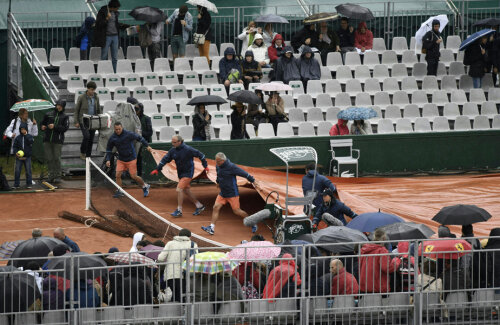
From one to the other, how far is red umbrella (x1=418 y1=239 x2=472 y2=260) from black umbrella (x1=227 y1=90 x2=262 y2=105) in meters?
10.2

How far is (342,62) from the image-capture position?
27625 millimetres

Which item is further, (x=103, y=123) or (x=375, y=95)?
(x=375, y=95)

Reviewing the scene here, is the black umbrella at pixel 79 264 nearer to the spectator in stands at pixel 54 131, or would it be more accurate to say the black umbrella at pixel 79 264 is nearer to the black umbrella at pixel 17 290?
the black umbrella at pixel 17 290

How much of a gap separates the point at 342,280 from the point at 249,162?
10.3m

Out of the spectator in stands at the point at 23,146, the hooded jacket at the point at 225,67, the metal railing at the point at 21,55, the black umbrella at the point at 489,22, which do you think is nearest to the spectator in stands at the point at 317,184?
the spectator in stands at the point at 23,146

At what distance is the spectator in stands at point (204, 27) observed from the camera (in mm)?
26969

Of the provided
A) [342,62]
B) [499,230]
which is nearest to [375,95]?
[342,62]

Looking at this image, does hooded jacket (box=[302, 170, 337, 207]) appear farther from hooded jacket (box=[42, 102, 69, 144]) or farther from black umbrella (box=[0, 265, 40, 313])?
black umbrella (box=[0, 265, 40, 313])

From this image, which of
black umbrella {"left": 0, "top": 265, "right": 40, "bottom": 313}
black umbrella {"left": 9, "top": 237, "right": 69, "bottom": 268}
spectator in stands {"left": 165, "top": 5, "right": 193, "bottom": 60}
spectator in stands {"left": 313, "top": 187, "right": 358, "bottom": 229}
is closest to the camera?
black umbrella {"left": 0, "top": 265, "right": 40, "bottom": 313}

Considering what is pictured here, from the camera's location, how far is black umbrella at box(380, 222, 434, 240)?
1526 centimetres

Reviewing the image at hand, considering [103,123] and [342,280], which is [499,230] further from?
[103,123]

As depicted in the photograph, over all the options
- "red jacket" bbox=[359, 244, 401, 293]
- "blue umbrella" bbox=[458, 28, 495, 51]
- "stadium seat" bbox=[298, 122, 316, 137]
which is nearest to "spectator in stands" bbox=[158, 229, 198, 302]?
"red jacket" bbox=[359, 244, 401, 293]

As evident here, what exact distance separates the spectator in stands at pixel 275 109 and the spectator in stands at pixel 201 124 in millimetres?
2164

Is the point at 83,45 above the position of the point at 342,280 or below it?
above
